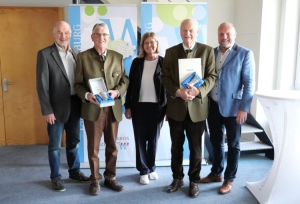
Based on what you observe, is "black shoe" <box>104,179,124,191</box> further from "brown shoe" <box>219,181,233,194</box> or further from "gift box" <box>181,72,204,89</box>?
"gift box" <box>181,72,204,89</box>

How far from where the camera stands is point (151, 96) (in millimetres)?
2674

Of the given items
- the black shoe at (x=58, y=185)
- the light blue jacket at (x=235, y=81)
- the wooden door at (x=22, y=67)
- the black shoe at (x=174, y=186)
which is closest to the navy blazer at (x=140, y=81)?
the light blue jacket at (x=235, y=81)

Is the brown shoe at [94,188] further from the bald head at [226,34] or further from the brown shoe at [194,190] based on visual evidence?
the bald head at [226,34]

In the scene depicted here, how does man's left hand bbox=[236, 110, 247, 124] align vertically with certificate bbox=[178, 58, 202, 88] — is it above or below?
below

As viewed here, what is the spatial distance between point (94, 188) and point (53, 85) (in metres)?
1.06

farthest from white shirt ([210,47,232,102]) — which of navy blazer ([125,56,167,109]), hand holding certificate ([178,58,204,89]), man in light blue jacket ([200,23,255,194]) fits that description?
navy blazer ([125,56,167,109])

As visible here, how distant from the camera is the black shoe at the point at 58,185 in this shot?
2730mm

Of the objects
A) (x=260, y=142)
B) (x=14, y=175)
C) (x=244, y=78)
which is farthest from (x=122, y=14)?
(x=260, y=142)

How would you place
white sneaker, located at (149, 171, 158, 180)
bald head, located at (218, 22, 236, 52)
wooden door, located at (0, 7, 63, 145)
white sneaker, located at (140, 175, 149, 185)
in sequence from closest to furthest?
bald head, located at (218, 22, 236, 52)
white sneaker, located at (140, 175, 149, 185)
white sneaker, located at (149, 171, 158, 180)
wooden door, located at (0, 7, 63, 145)

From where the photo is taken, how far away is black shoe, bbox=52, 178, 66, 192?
107 inches

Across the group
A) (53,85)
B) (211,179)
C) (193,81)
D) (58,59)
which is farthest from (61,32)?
(211,179)

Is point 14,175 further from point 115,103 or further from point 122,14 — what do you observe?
point 122,14

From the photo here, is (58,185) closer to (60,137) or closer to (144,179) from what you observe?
(60,137)

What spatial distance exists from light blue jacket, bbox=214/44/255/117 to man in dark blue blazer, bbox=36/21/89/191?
139 centimetres
